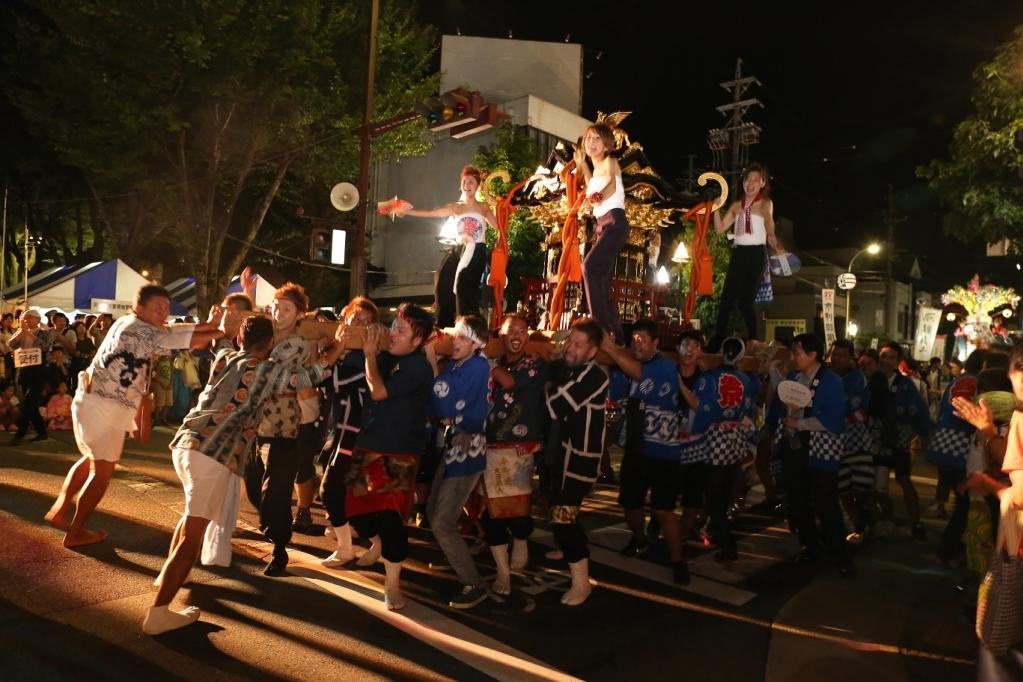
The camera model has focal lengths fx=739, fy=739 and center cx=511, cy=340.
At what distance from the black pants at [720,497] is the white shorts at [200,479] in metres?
4.06

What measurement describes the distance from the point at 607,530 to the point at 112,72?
1324 centimetres

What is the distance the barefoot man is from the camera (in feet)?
18.1

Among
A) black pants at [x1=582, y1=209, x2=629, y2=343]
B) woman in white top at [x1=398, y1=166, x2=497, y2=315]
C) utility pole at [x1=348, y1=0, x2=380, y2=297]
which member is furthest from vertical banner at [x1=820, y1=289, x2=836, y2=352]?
utility pole at [x1=348, y1=0, x2=380, y2=297]

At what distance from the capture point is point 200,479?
427 centimetres

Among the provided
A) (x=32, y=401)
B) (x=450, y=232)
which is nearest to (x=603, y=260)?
(x=450, y=232)

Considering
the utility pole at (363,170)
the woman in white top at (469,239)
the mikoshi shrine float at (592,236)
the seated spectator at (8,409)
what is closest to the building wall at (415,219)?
the utility pole at (363,170)

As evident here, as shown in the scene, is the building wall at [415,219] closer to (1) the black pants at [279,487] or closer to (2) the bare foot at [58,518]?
(2) the bare foot at [58,518]

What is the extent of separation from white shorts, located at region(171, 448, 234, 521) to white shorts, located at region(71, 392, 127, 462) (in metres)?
1.56

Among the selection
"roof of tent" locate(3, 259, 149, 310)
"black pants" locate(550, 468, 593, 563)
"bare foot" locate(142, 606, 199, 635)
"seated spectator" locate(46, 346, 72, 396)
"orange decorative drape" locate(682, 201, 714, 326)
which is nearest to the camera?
"bare foot" locate(142, 606, 199, 635)

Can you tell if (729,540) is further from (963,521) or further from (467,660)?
(467,660)

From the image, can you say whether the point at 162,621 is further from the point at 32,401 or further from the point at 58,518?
the point at 32,401

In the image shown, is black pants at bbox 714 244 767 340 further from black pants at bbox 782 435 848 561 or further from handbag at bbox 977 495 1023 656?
handbag at bbox 977 495 1023 656

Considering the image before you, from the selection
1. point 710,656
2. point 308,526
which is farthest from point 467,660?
point 308,526

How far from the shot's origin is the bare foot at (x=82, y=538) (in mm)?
5586
